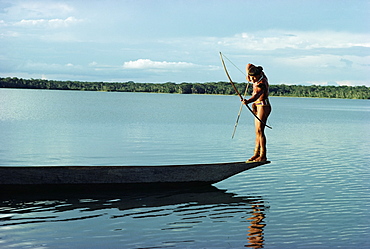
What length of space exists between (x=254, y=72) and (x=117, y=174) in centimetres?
425

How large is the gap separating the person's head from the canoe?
7.16 ft

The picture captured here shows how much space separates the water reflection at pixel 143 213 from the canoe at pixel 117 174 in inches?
8.9

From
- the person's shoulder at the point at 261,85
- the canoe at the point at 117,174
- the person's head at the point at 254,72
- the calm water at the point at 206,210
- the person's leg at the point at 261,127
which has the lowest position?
the calm water at the point at 206,210

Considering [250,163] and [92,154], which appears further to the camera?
[92,154]

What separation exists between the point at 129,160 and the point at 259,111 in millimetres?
7189

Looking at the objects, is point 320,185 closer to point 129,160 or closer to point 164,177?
point 164,177

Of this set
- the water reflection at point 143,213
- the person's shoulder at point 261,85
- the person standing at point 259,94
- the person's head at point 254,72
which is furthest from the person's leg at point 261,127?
the water reflection at point 143,213

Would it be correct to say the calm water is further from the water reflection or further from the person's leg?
the person's leg

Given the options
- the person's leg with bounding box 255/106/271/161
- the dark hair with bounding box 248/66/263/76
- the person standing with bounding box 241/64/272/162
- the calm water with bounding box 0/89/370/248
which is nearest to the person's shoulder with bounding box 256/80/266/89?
the person standing with bounding box 241/64/272/162

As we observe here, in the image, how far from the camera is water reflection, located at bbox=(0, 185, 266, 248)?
28.9 ft

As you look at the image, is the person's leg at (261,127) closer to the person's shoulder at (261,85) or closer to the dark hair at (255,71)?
the person's shoulder at (261,85)

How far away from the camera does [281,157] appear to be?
65.2 ft

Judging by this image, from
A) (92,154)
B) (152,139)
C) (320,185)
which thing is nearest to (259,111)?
(320,185)

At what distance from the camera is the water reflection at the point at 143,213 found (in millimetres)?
8797
